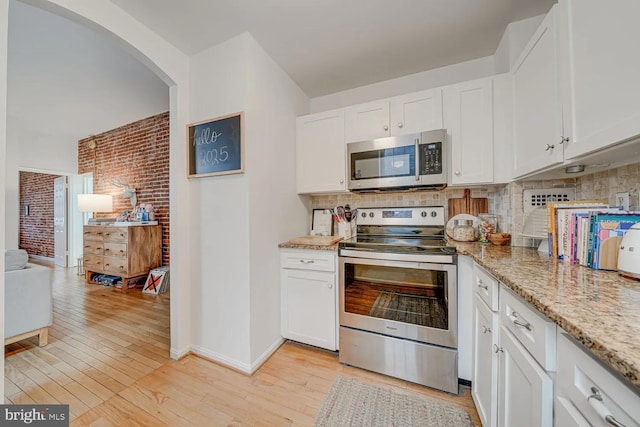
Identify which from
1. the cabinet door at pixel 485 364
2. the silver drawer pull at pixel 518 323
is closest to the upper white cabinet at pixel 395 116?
the cabinet door at pixel 485 364

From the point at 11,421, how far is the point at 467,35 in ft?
12.3

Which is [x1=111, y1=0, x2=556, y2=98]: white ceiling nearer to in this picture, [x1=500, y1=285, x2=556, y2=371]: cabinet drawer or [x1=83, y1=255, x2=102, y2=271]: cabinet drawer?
[x1=500, y1=285, x2=556, y2=371]: cabinet drawer

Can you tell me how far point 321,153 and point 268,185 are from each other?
25.5 inches

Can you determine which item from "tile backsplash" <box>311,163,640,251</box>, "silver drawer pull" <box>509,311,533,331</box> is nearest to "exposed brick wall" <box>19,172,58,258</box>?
"tile backsplash" <box>311,163,640,251</box>

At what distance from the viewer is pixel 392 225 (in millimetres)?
2248

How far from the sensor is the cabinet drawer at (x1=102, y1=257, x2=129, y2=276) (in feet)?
11.0

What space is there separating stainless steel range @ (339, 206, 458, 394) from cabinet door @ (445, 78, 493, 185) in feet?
2.12

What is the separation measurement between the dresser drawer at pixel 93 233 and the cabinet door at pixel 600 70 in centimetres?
521

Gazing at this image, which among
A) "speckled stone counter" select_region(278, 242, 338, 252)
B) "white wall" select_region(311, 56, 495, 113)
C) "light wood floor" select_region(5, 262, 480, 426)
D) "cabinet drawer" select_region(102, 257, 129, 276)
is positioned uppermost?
"white wall" select_region(311, 56, 495, 113)

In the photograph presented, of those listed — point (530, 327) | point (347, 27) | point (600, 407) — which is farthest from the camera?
point (347, 27)

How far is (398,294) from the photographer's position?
1706 millimetres

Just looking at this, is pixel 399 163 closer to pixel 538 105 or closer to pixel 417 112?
pixel 417 112

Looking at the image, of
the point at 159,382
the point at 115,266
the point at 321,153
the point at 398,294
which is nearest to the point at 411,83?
the point at 321,153

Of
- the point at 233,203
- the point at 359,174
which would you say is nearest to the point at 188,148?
the point at 233,203
